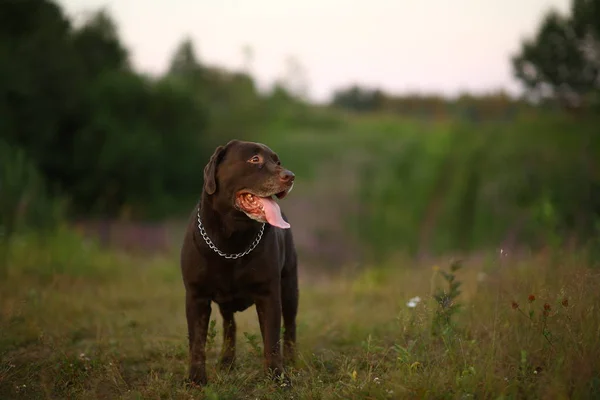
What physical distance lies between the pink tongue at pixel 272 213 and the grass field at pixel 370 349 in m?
0.93

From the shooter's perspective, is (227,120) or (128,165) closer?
(128,165)

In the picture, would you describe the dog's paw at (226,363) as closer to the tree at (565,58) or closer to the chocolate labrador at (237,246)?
the chocolate labrador at (237,246)

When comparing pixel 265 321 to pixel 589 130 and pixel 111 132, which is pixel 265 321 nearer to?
pixel 111 132

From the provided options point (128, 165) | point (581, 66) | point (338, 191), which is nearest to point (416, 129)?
point (338, 191)

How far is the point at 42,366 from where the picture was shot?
4121 millimetres

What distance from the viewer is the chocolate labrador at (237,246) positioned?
371cm

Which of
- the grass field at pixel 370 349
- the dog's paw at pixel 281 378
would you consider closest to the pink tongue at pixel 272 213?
the grass field at pixel 370 349

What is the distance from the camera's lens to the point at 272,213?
3.62 meters

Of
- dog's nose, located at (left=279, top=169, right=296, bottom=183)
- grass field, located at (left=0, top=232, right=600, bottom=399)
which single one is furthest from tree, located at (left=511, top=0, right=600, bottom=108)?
dog's nose, located at (left=279, top=169, right=296, bottom=183)

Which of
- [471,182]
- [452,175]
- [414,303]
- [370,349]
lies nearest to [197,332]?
[370,349]

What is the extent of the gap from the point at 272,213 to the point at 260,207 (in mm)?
111

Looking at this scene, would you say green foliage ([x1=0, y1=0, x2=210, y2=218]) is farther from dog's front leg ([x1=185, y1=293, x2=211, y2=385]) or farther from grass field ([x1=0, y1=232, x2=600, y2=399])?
dog's front leg ([x1=185, y1=293, x2=211, y2=385])

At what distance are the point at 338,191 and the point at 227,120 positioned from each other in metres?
6.84

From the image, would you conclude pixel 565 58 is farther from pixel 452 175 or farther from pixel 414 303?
pixel 414 303
